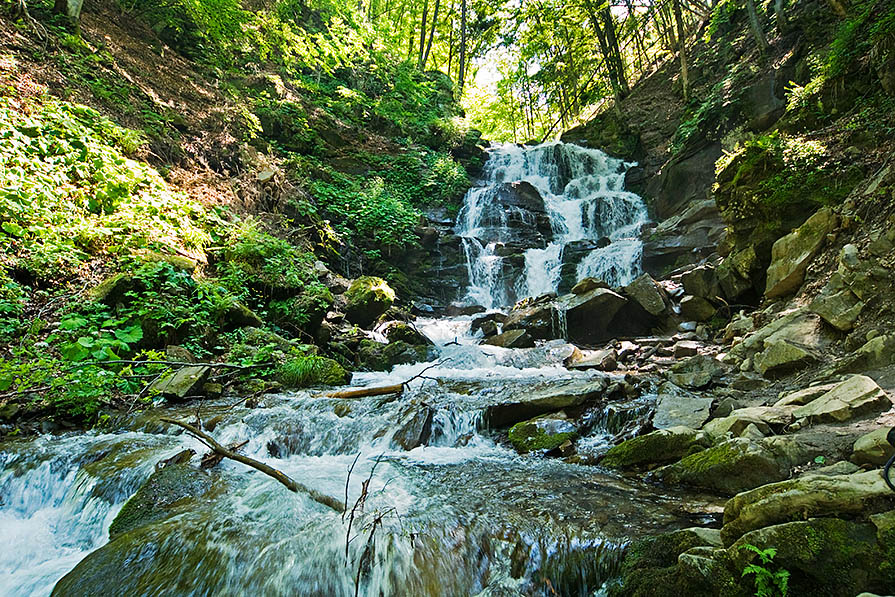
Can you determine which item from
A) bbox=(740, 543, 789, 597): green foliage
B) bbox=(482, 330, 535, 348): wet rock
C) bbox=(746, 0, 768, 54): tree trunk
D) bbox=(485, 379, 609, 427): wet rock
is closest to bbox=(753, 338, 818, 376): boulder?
bbox=(485, 379, 609, 427): wet rock

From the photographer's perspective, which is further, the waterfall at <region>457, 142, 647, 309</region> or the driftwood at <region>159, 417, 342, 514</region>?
the waterfall at <region>457, 142, 647, 309</region>

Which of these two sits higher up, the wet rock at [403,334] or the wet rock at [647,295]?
the wet rock at [647,295]

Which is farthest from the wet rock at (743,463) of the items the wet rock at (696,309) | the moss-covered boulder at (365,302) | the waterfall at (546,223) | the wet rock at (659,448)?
the waterfall at (546,223)

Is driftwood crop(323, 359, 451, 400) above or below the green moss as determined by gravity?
above

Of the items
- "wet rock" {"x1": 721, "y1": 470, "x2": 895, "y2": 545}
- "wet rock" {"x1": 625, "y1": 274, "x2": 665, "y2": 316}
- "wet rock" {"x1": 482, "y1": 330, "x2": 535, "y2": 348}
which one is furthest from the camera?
"wet rock" {"x1": 482, "y1": 330, "x2": 535, "y2": 348}

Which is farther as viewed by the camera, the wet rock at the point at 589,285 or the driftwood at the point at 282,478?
the wet rock at the point at 589,285

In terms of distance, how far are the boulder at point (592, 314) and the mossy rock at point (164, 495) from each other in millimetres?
8316

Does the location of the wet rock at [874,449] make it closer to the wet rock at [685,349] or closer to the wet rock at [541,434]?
the wet rock at [541,434]

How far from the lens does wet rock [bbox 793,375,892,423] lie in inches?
120

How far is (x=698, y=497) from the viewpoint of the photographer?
9.71 feet

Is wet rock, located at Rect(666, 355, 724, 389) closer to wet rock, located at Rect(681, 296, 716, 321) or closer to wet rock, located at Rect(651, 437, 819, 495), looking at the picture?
wet rock, located at Rect(651, 437, 819, 495)

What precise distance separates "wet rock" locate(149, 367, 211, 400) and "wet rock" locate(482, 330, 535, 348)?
6199 millimetres

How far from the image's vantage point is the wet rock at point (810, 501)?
1.82m

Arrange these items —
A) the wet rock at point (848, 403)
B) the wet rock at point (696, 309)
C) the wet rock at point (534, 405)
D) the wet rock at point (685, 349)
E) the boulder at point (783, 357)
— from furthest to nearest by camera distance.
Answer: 1. the wet rock at point (696, 309)
2. the wet rock at point (685, 349)
3. the wet rock at point (534, 405)
4. the boulder at point (783, 357)
5. the wet rock at point (848, 403)
